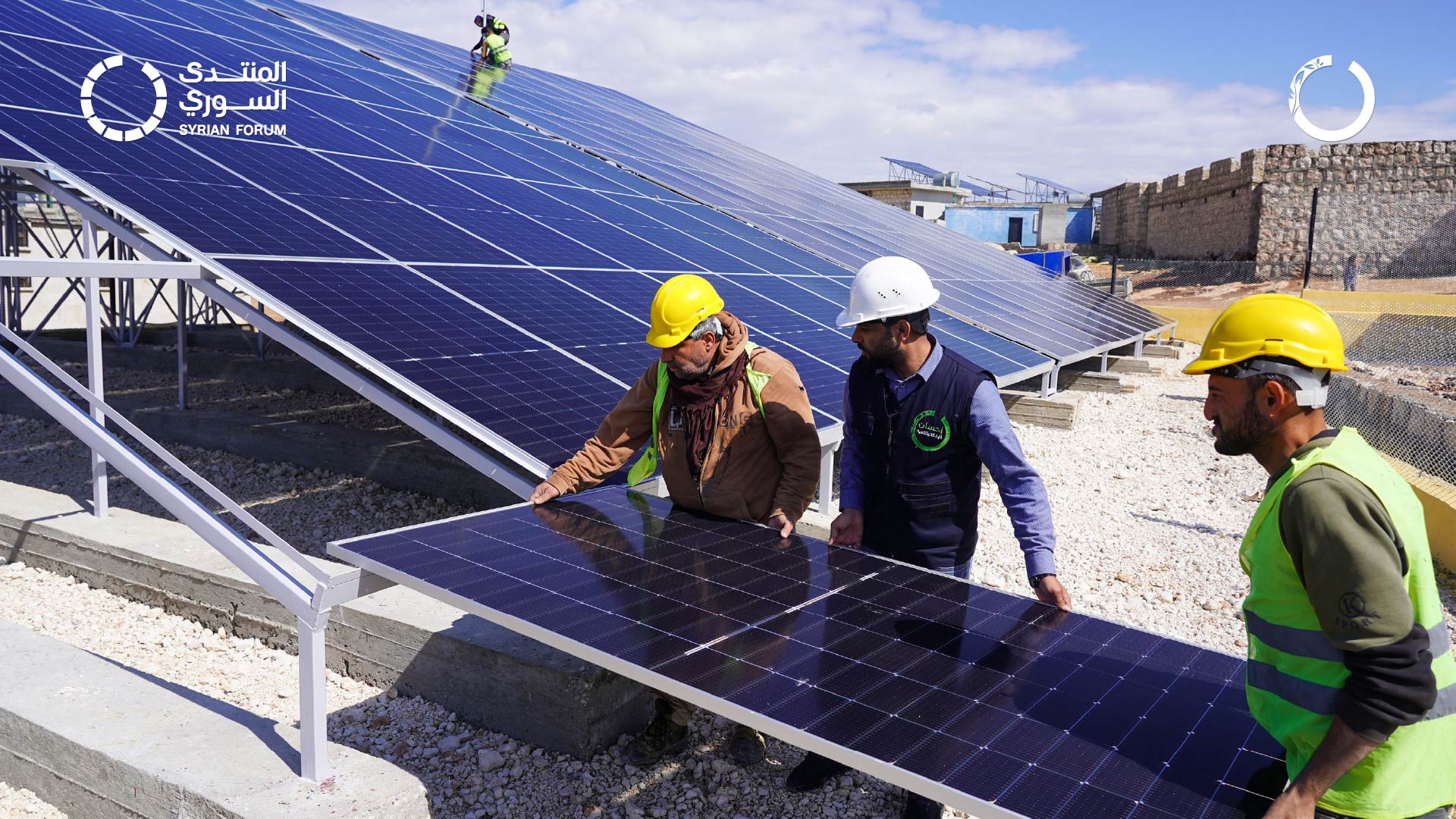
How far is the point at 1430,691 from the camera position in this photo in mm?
2148

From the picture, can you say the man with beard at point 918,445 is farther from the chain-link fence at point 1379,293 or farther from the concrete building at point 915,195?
the concrete building at point 915,195

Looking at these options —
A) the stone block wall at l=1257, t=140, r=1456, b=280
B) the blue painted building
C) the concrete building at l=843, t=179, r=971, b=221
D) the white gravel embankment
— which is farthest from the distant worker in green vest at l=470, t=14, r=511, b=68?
the blue painted building

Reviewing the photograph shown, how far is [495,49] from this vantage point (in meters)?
21.5

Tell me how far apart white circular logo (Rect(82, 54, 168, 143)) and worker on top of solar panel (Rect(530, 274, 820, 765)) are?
558cm

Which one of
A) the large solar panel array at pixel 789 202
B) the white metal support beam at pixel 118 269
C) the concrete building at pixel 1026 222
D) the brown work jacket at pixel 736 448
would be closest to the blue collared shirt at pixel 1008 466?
the brown work jacket at pixel 736 448

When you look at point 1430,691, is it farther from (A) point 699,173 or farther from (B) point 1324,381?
(A) point 699,173

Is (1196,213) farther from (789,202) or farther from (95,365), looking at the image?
(95,365)

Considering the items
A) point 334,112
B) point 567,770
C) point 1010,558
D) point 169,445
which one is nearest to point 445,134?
point 334,112

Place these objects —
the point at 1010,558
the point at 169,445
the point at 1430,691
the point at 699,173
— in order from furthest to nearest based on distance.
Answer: the point at 699,173, the point at 169,445, the point at 1010,558, the point at 1430,691

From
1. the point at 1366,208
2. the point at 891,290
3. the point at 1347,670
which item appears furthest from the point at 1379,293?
the point at 1347,670

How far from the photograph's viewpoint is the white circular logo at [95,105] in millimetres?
7855

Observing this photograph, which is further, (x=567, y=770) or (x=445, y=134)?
(x=445, y=134)

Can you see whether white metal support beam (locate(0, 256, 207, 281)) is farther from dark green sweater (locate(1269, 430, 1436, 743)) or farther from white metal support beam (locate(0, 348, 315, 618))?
dark green sweater (locate(1269, 430, 1436, 743))

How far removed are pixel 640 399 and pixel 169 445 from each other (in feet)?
27.3
